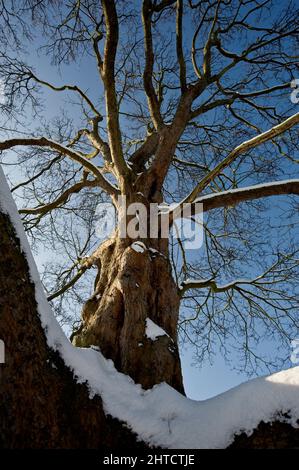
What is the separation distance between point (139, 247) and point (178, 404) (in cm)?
136

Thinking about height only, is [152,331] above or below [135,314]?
below

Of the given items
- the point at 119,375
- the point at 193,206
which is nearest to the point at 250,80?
the point at 193,206

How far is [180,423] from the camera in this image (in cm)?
160

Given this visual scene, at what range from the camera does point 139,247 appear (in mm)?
2793

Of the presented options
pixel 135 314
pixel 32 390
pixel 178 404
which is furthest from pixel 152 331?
pixel 32 390

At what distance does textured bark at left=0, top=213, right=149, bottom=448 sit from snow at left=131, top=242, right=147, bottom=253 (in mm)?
1310

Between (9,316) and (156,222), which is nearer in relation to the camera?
(9,316)

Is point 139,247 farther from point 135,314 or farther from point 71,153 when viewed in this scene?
point 71,153

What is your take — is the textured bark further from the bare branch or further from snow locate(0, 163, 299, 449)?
the bare branch

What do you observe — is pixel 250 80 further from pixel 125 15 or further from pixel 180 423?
pixel 180 423

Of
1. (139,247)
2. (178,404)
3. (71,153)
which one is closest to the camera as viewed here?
(178,404)

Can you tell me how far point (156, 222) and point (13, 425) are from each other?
222 cm

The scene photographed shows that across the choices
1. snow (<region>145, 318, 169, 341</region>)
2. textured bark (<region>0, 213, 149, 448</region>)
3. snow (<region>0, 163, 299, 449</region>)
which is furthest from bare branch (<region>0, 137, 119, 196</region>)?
textured bark (<region>0, 213, 149, 448</region>)
